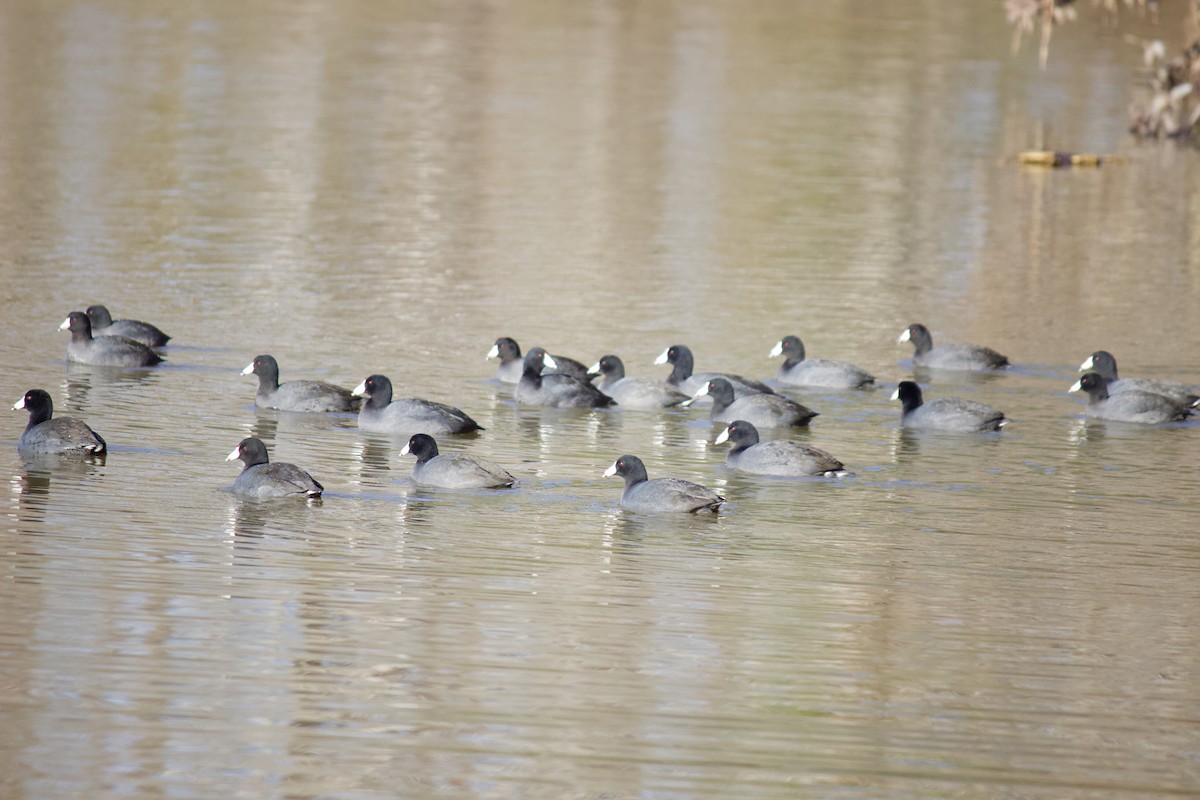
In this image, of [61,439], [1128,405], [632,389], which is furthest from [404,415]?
[1128,405]

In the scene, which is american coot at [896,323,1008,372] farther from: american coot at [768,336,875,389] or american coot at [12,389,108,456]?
american coot at [12,389,108,456]

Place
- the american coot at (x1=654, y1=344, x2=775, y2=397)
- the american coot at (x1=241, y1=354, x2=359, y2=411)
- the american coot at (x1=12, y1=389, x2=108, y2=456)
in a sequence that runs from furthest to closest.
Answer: the american coot at (x1=654, y1=344, x2=775, y2=397) < the american coot at (x1=241, y1=354, x2=359, y2=411) < the american coot at (x1=12, y1=389, x2=108, y2=456)

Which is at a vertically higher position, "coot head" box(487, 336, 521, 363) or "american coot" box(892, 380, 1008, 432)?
"coot head" box(487, 336, 521, 363)

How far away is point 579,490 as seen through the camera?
59.7 feet

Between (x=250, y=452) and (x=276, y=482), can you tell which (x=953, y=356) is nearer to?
(x=250, y=452)

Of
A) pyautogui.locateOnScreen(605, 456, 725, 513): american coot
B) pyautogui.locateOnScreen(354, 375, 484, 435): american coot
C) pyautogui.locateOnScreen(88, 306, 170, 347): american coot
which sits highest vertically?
pyautogui.locateOnScreen(88, 306, 170, 347): american coot

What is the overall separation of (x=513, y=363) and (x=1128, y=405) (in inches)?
287

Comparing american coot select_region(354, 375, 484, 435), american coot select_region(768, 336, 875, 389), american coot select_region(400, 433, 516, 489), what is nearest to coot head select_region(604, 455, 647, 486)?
american coot select_region(400, 433, 516, 489)

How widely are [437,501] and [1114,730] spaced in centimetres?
720

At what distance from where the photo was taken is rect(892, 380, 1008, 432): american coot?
21500mm

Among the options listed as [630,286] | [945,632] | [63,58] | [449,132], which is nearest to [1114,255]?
[630,286]

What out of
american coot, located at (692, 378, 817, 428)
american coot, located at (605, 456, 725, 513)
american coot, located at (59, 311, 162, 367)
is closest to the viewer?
american coot, located at (605, 456, 725, 513)

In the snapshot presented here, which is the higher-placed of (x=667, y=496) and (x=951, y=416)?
(x=951, y=416)

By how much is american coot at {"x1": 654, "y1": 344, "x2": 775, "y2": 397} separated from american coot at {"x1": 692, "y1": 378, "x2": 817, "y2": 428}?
0.38m
